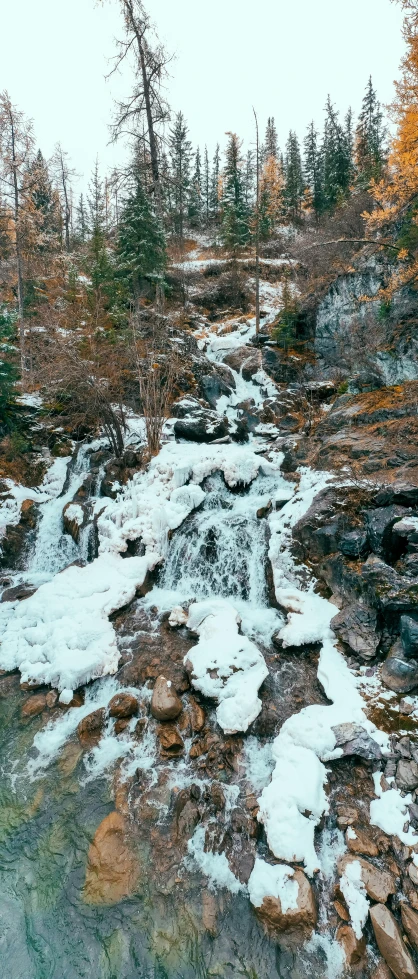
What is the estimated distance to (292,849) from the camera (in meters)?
4.18

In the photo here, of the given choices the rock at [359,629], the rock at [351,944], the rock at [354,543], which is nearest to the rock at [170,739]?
the rock at [351,944]

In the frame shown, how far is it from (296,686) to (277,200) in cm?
4670

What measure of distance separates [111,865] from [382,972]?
2.87 meters

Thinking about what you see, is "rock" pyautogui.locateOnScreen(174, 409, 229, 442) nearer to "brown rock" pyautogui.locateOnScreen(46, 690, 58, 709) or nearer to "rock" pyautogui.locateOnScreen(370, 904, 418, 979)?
"brown rock" pyautogui.locateOnScreen(46, 690, 58, 709)

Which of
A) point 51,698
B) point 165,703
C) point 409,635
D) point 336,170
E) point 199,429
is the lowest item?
point 51,698

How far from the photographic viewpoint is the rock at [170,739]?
554cm

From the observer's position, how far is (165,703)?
19.5 feet

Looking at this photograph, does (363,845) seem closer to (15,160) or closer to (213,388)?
(213,388)

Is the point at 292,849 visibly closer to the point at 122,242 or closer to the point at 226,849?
the point at 226,849

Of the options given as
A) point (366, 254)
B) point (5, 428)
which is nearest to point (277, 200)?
point (366, 254)

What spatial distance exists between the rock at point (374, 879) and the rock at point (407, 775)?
889 millimetres

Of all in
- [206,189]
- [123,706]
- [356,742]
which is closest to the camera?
[356,742]

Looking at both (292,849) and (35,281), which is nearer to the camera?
(292,849)

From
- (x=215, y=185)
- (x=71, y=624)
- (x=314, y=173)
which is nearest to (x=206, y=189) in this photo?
(x=215, y=185)
